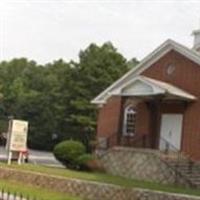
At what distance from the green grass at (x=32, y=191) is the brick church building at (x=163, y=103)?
958cm

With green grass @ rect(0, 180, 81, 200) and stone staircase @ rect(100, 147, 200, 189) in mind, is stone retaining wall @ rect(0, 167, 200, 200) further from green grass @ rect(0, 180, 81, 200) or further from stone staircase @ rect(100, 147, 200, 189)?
stone staircase @ rect(100, 147, 200, 189)

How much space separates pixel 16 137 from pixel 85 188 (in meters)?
8.58

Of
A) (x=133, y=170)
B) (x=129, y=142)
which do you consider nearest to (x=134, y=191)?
(x=133, y=170)

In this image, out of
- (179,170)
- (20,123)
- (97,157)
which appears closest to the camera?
(179,170)

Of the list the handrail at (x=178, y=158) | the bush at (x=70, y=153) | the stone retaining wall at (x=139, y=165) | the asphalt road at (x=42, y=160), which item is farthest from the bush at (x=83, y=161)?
the asphalt road at (x=42, y=160)

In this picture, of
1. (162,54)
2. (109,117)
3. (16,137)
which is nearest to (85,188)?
(16,137)

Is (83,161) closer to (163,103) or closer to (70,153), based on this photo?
(70,153)

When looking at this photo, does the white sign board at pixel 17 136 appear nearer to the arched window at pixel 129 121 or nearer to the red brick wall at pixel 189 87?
the arched window at pixel 129 121

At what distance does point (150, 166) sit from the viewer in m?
27.7

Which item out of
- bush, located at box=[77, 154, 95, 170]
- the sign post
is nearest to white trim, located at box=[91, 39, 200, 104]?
bush, located at box=[77, 154, 95, 170]

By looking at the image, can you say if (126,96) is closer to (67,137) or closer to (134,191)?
(134,191)

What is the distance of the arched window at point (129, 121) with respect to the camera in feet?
111

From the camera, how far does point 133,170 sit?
28.6m

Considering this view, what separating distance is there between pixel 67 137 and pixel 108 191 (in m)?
39.9
